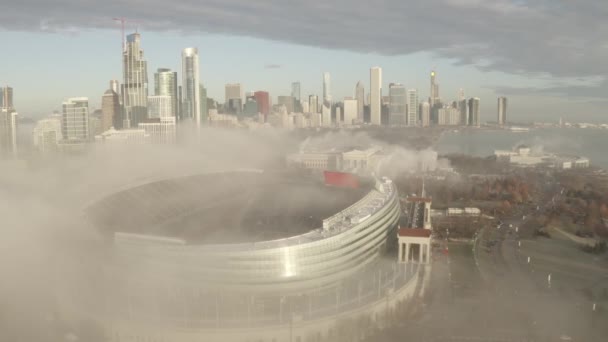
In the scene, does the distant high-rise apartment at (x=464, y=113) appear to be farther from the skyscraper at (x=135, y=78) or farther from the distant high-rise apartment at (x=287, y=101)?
the skyscraper at (x=135, y=78)

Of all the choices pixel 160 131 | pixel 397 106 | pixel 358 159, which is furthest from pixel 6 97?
pixel 397 106

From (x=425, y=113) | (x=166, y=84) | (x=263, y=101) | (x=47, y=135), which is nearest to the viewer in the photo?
(x=47, y=135)

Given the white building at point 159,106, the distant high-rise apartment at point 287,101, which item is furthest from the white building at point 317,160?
the distant high-rise apartment at point 287,101

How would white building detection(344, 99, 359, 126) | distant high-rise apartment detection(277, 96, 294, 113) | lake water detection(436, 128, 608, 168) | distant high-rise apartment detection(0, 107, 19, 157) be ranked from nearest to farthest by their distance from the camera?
distant high-rise apartment detection(0, 107, 19, 157)
lake water detection(436, 128, 608, 168)
distant high-rise apartment detection(277, 96, 294, 113)
white building detection(344, 99, 359, 126)

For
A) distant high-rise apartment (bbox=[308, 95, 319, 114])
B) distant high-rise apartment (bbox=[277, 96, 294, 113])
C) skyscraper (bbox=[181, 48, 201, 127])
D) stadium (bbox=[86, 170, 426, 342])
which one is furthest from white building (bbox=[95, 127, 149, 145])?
distant high-rise apartment (bbox=[308, 95, 319, 114])

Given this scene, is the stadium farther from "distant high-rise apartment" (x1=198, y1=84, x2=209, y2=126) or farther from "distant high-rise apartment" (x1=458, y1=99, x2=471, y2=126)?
"distant high-rise apartment" (x1=458, y1=99, x2=471, y2=126)

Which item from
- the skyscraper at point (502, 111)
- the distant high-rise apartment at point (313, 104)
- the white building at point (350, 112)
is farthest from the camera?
the skyscraper at point (502, 111)

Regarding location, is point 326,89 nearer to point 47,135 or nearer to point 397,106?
point 397,106
